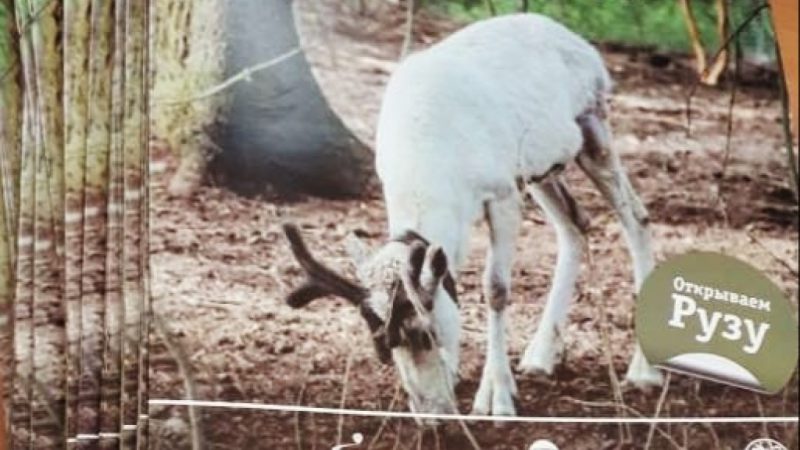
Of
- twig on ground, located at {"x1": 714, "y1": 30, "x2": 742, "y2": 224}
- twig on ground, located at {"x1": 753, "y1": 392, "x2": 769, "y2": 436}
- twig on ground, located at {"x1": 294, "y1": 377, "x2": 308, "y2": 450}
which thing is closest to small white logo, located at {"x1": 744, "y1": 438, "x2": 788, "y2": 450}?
twig on ground, located at {"x1": 753, "y1": 392, "x2": 769, "y2": 436}

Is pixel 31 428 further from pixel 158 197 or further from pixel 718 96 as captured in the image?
pixel 718 96

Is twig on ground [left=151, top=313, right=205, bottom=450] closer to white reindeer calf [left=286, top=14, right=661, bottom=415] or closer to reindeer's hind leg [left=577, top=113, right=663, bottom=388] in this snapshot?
white reindeer calf [left=286, top=14, right=661, bottom=415]

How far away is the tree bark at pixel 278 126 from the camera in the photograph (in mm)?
581

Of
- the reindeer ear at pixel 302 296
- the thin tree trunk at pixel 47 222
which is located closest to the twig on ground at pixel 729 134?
the reindeer ear at pixel 302 296

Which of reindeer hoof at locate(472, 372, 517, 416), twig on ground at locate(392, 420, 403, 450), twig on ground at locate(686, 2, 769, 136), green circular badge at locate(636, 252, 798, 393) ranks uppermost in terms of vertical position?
twig on ground at locate(686, 2, 769, 136)

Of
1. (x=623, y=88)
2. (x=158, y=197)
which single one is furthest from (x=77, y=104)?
(x=623, y=88)

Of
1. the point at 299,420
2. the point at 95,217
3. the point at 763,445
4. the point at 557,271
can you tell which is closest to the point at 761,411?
the point at 763,445

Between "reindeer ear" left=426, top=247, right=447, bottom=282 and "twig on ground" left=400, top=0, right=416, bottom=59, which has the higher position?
"twig on ground" left=400, top=0, right=416, bottom=59

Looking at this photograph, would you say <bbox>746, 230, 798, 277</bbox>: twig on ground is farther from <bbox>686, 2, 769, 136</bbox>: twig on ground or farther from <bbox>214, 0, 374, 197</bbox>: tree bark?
<bbox>214, 0, 374, 197</bbox>: tree bark

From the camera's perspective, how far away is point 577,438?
0.60 m

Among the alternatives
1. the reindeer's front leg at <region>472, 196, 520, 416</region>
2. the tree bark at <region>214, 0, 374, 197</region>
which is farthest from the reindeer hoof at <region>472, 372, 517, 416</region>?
the tree bark at <region>214, 0, 374, 197</region>

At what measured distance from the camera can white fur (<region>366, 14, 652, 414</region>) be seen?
592 mm

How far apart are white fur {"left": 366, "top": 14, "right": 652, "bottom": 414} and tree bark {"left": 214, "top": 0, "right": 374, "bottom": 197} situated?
2cm

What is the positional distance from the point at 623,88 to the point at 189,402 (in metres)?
0.26
